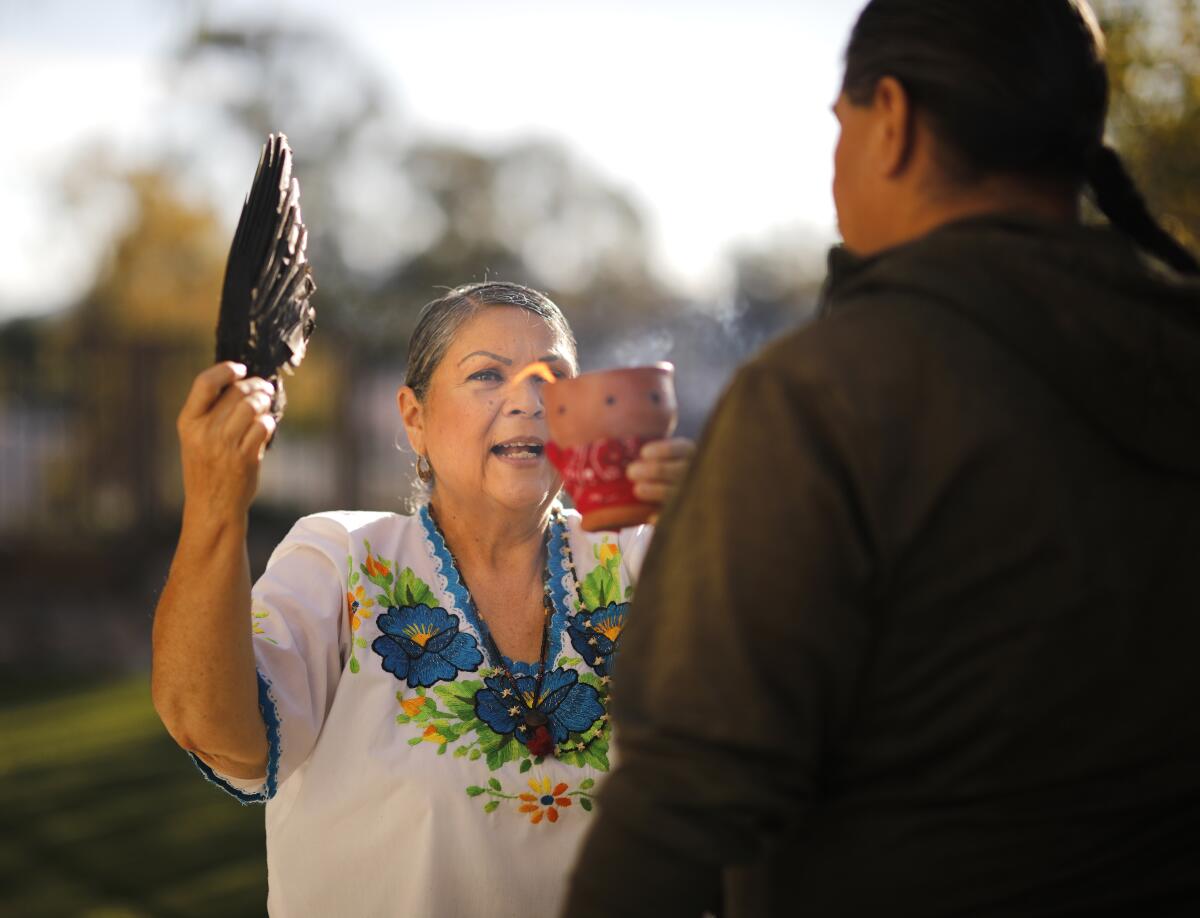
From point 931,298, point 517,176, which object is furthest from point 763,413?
point 517,176

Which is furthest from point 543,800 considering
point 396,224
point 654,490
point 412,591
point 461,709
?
point 396,224

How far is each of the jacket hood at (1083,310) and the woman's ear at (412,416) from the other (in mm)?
1713

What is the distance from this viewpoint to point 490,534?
9.45 feet

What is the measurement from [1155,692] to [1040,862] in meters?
0.23

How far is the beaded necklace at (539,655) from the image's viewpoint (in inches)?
103

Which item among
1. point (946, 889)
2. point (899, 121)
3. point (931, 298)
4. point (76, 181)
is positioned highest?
point (76, 181)

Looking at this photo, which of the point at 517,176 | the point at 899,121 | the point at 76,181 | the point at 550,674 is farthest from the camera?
the point at 517,176

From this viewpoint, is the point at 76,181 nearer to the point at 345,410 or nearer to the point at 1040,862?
the point at 345,410

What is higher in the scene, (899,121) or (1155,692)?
(899,121)

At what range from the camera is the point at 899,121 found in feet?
4.99

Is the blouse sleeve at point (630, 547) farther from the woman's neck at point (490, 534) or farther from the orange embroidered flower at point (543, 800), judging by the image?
the orange embroidered flower at point (543, 800)

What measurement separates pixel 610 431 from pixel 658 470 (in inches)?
4.6

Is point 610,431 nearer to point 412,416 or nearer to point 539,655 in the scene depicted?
point 539,655

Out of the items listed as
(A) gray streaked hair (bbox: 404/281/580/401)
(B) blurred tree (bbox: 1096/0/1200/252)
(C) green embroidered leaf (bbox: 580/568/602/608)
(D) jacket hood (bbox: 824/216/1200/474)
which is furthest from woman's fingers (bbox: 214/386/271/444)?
(B) blurred tree (bbox: 1096/0/1200/252)
